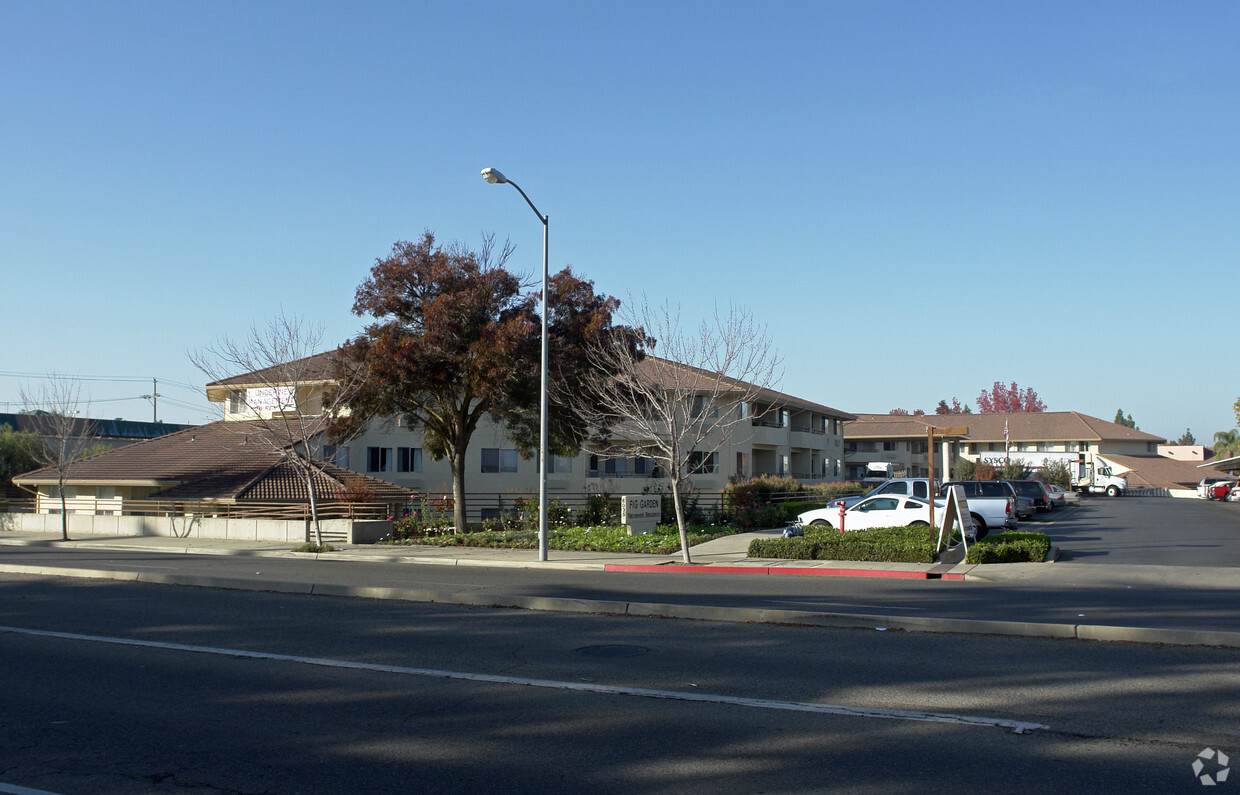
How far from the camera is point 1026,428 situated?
9125cm

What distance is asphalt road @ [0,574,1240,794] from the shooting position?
5938 mm

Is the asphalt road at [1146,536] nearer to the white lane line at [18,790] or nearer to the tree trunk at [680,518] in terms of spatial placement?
the tree trunk at [680,518]

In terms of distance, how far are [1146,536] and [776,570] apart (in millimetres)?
14754

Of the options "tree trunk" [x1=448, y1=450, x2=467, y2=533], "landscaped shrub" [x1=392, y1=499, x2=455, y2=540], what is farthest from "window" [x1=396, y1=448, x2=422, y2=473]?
"tree trunk" [x1=448, y1=450, x2=467, y2=533]

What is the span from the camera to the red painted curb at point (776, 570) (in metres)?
18.5

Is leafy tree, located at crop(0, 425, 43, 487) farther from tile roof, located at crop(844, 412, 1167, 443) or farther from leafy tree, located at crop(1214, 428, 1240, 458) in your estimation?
leafy tree, located at crop(1214, 428, 1240, 458)

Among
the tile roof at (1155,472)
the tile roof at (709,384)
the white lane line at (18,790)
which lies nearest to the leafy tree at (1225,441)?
the tile roof at (1155,472)

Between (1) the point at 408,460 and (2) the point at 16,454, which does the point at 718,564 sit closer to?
(1) the point at 408,460

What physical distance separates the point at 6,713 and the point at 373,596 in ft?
23.2

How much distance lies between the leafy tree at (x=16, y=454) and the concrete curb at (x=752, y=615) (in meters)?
39.3

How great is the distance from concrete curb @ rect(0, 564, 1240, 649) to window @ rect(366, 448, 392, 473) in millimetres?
27837

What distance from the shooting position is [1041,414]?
312 feet

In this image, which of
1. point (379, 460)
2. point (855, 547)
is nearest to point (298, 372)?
point (379, 460)

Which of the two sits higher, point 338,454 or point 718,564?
point 338,454
